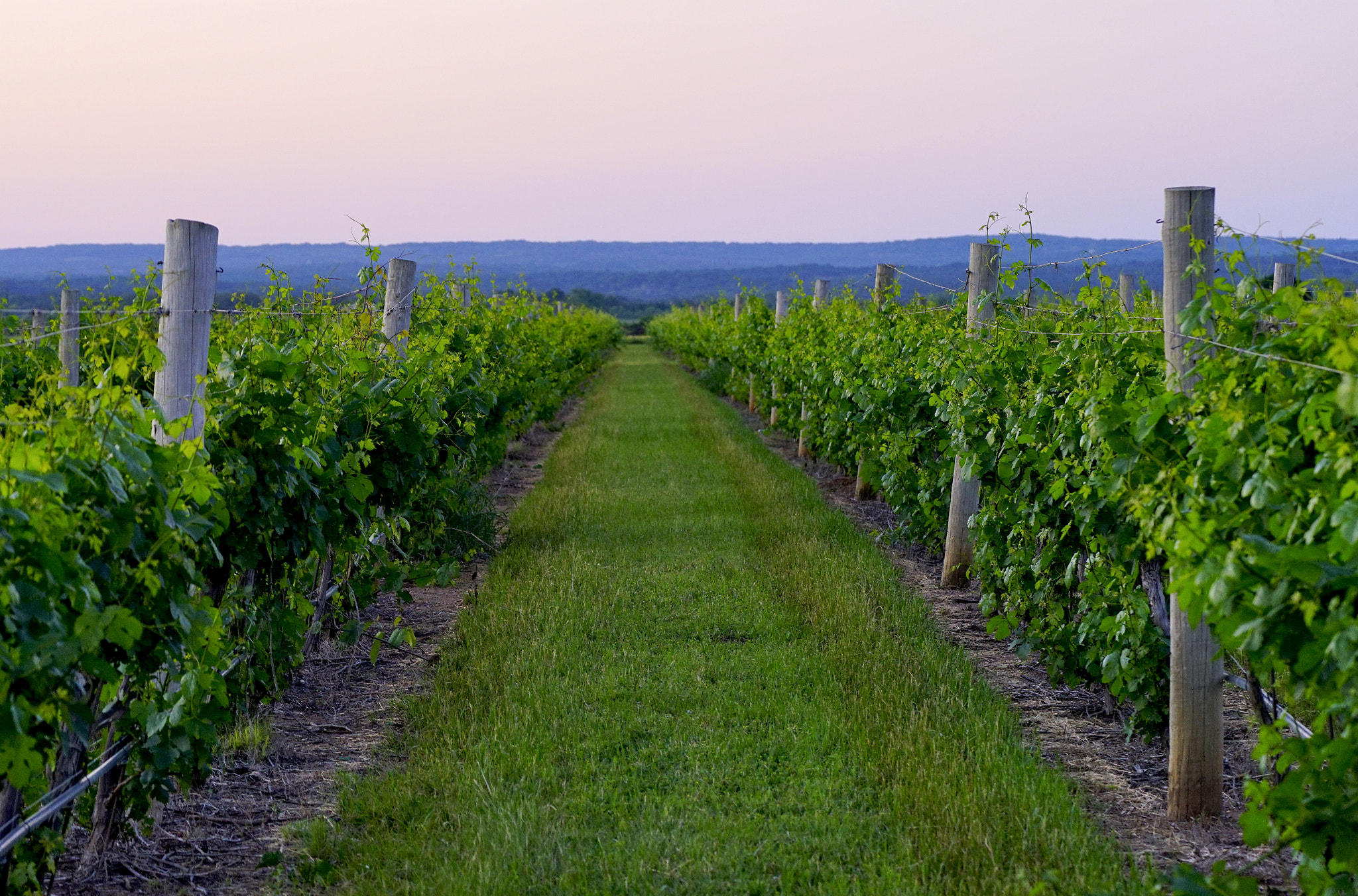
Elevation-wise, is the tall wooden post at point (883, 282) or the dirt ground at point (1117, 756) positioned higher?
the tall wooden post at point (883, 282)

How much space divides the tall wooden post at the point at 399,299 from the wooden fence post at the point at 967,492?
3.30 meters

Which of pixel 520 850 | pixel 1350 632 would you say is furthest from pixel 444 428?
pixel 1350 632

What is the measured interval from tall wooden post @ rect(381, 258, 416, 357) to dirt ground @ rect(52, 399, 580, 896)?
1570 mm

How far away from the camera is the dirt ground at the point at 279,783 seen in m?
3.12

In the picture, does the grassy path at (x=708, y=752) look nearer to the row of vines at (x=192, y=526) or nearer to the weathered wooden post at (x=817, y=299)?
the row of vines at (x=192, y=526)

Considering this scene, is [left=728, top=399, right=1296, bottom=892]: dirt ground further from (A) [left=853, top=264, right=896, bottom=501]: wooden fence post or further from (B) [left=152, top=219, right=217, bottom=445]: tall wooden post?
(B) [left=152, top=219, right=217, bottom=445]: tall wooden post

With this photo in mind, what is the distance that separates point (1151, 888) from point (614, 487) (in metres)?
7.35

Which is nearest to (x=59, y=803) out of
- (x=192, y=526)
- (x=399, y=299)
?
(x=192, y=526)

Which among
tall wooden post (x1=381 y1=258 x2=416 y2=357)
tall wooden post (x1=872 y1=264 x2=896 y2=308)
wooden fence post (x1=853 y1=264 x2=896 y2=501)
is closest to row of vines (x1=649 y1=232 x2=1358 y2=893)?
wooden fence post (x1=853 y1=264 x2=896 y2=501)

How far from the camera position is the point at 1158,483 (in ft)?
9.55

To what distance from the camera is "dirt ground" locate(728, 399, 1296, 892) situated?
3330 mm

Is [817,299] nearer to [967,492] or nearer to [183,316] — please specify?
[967,492]

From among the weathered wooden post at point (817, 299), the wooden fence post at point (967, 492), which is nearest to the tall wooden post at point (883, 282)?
the wooden fence post at point (967, 492)

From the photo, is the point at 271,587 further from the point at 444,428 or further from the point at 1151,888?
the point at 1151,888
